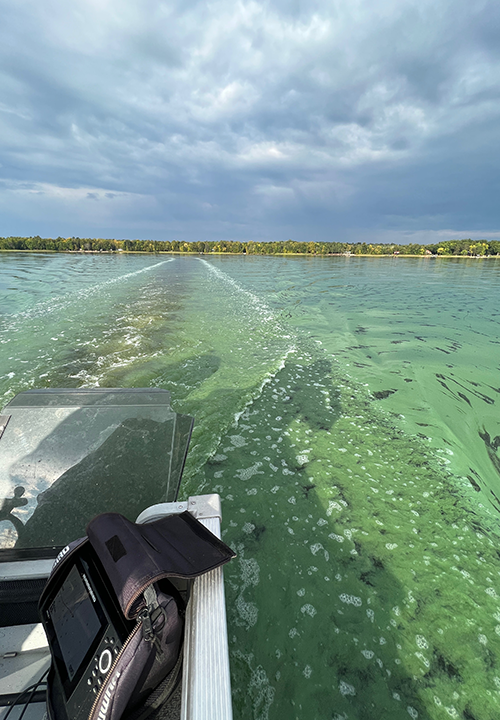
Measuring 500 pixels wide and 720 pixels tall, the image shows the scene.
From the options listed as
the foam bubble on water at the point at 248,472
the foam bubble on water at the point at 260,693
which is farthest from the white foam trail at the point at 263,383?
the foam bubble on water at the point at 260,693

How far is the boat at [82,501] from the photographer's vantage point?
1.43 meters

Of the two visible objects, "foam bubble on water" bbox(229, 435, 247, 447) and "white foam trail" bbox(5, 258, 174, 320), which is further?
"white foam trail" bbox(5, 258, 174, 320)

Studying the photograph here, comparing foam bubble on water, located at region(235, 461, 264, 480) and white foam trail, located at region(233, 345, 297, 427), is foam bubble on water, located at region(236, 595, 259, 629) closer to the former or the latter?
foam bubble on water, located at region(235, 461, 264, 480)

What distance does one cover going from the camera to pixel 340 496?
4.08 metres

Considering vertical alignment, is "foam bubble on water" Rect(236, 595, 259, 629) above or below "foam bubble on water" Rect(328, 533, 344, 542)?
below

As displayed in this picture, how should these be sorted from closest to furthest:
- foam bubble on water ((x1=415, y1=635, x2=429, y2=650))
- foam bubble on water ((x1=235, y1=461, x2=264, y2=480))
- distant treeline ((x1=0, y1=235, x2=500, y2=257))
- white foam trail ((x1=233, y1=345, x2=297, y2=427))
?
1. foam bubble on water ((x1=415, y1=635, x2=429, y2=650))
2. foam bubble on water ((x1=235, y1=461, x2=264, y2=480))
3. white foam trail ((x1=233, y1=345, x2=297, y2=427))
4. distant treeline ((x1=0, y1=235, x2=500, y2=257))

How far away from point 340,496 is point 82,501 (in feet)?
10.1

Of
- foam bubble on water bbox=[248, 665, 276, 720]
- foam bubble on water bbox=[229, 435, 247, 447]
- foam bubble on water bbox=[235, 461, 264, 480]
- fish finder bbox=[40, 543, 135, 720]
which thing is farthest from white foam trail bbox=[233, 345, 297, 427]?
fish finder bbox=[40, 543, 135, 720]

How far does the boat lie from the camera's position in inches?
56.4

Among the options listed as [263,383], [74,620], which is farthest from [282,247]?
[74,620]

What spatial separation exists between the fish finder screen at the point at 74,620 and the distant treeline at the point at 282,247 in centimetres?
14331

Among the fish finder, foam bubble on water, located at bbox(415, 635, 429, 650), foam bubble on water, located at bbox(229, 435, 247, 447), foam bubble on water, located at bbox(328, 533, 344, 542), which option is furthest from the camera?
foam bubble on water, located at bbox(229, 435, 247, 447)

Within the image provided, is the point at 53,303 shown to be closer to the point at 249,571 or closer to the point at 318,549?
the point at 249,571

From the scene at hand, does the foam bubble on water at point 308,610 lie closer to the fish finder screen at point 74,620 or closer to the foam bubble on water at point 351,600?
the foam bubble on water at point 351,600
